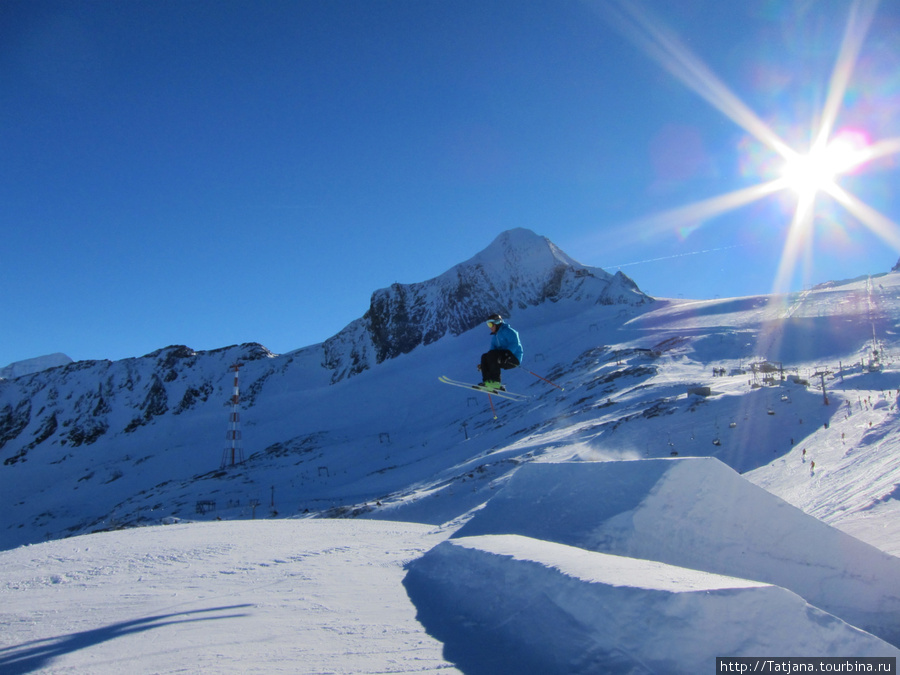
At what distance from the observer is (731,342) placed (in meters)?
38.3

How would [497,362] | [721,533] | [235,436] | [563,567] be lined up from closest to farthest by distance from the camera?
[563,567] < [721,533] < [497,362] < [235,436]

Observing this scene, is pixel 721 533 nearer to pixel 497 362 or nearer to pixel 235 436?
pixel 497 362

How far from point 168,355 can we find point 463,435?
93.8m

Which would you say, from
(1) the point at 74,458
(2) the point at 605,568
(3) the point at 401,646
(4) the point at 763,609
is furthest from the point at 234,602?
(1) the point at 74,458

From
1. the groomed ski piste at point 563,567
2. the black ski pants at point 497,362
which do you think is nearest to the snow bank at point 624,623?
the groomed ski piste at point 563,567

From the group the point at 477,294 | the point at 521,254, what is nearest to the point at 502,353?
the point at 477,294

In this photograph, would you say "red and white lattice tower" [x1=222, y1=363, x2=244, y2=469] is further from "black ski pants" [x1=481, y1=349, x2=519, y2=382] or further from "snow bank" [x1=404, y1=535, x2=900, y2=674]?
"snow bank" [x1=404, y1=535, x2=900, y2=674]

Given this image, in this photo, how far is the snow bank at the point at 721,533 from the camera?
23.7 ft

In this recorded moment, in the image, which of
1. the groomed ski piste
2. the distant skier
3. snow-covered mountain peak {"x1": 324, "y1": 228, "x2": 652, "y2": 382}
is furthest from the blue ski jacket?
snow-covered mountain peak {"x1": 324, "y1": 228, "x2": 652, "y2": 382}

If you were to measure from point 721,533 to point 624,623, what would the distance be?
12.7ft

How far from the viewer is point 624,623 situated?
5.30 meters

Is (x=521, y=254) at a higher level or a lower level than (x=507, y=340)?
higher

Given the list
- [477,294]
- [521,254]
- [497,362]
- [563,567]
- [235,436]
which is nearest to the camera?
[563,567]

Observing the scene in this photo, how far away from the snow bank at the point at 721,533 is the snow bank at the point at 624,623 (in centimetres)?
191
